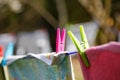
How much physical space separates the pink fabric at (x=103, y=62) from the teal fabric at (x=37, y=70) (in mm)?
124

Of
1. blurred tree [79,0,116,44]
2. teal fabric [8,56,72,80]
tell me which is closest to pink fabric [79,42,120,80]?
teal fabric [8,56,72,80]

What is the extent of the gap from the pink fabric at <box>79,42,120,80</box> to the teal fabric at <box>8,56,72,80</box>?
124 mm

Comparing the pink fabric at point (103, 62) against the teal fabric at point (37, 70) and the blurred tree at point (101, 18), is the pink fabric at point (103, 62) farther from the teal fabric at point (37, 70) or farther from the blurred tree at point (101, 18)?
the blurred tree at point (101, 18)

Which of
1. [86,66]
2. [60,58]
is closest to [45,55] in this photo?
[60,58]

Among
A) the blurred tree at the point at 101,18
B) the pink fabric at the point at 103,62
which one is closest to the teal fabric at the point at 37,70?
the pink fabric at the point at 103,62

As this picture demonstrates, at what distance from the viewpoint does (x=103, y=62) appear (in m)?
0.77

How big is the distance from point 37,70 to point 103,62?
11.5 inches

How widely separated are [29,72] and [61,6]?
12.8 feet

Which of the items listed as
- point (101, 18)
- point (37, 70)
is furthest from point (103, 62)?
point (101, 18)

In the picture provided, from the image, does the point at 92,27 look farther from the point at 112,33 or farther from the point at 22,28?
the point at 22,28

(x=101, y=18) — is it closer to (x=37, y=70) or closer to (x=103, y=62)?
(x=37, y=70)

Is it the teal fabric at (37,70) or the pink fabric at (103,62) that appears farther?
the teal fabric at (37,70)

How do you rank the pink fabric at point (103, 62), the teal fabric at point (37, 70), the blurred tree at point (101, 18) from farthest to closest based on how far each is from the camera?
1. the blurred tree at point (101, 18)
2. the teal fabric at point (37, 70)
3. the pink fabric at point (103, 62)

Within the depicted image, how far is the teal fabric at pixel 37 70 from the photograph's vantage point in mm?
931
